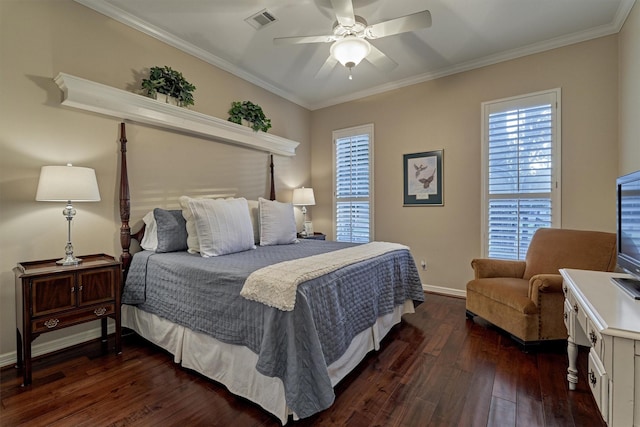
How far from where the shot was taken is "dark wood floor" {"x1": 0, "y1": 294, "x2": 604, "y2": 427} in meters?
1.55

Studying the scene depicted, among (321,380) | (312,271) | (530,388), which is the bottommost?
(530,388)

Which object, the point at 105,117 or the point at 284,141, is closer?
the point at 105,117

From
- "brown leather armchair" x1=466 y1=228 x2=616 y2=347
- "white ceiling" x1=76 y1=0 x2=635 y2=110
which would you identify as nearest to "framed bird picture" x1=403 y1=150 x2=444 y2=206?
"white ceiling" x1=76 y1=0 x2=635 y2=110

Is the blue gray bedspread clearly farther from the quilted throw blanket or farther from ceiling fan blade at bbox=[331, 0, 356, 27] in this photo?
ceiling fan blade at bbox=[331, 0, 356, 27]

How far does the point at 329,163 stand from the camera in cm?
473

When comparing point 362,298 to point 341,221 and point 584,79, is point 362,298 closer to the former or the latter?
point 341,221

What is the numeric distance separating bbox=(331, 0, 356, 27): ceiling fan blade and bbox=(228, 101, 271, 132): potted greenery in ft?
5.80

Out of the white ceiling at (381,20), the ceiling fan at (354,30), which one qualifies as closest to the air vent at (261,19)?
the white ceiling at (381,20)

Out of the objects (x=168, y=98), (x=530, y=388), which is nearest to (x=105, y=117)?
Answer: (x=168, y=98)

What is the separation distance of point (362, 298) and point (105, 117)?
262 centimetres

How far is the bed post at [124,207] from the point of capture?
8.29 ft

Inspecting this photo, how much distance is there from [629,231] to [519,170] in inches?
67.6

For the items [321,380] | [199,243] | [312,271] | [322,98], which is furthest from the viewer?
[322,98]

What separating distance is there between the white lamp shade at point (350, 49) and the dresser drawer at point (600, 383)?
2.24 meters
